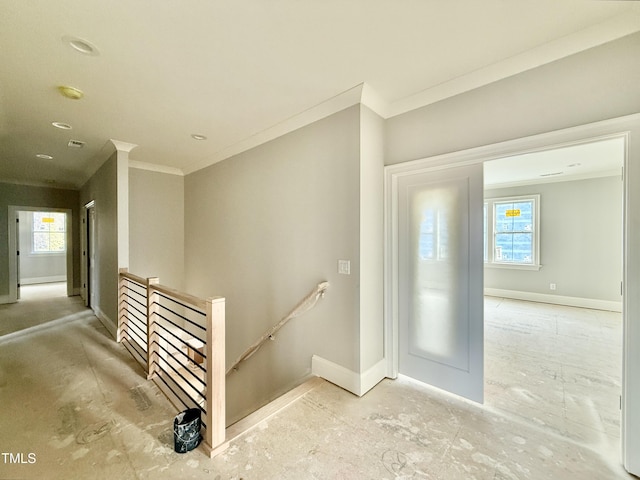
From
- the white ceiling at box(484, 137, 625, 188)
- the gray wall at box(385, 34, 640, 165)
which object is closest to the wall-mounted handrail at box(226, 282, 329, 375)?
the gray wall at box(385, 34, 640, 165)

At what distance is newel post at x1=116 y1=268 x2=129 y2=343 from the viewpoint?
Result: 3436 mm

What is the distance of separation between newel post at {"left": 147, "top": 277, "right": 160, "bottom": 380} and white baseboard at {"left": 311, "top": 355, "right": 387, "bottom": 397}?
156 cm

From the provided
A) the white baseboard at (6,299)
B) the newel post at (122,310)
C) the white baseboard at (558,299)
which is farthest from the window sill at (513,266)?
the white baseboard at (6,299)

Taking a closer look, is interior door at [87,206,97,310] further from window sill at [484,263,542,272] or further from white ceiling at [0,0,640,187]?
window sill at [484,263,542,272]

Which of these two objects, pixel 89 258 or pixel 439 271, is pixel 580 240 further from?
pixel 89 258

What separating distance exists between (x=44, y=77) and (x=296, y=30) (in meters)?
2.12

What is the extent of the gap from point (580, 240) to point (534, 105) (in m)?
5.13

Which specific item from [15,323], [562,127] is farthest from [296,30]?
[15,323]

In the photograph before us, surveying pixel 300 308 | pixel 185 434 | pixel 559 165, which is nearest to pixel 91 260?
pixel 300 308

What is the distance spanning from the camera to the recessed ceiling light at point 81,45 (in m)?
1.72

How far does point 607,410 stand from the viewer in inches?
85.8

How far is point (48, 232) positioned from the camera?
8188 millimetres

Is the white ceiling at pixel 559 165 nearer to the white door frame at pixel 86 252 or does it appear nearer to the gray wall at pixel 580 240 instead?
the gray wall at pixel 580 240

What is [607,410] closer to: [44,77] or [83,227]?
[44,77]
